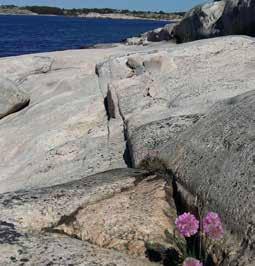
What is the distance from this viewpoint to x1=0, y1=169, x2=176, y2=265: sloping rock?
5117 millimetres

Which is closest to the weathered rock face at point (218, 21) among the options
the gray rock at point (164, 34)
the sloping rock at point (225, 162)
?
the gray rock at point (164, 34)

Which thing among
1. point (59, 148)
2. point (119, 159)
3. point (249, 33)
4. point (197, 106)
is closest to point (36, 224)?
point (119, 159)

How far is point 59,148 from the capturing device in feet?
31.6

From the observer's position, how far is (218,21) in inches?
766

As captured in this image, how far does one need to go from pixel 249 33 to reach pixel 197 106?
8.30 m

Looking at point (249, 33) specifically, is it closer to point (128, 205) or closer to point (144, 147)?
point (144, 147)

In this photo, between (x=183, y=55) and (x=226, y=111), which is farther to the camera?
(x=183, y=55)

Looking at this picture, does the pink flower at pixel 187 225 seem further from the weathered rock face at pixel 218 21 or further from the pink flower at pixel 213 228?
the weathered rock face at pixel 218 21

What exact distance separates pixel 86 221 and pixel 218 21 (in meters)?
14.6

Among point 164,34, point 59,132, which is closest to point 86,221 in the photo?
point 59,132

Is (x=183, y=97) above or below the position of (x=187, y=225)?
below

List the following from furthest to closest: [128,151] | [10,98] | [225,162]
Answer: [10,98] < [128,151] < [225,162]

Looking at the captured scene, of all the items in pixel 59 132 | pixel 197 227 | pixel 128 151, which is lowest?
pixel 59 132

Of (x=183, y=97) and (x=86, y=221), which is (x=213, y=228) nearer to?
(x=86, y=221)
